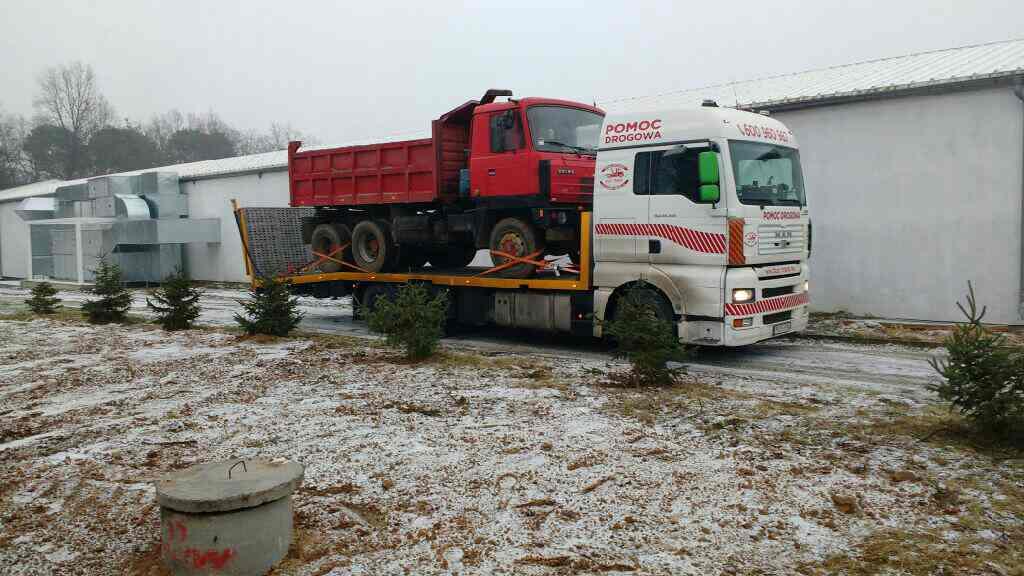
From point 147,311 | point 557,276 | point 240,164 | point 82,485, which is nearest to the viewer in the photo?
point 82,485

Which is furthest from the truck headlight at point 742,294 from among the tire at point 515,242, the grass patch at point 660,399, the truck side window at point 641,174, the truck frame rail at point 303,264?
the tire at point 515,242

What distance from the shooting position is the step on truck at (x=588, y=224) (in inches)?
357

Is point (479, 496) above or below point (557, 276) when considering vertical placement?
below

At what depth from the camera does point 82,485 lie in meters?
5.16

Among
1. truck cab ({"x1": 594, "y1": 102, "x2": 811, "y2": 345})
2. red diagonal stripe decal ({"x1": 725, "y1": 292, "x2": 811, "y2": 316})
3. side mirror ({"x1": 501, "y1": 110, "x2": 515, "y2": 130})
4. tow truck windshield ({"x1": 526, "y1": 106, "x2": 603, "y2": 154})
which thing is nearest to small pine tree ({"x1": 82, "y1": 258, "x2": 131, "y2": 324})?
side mirror ({"x1": 501, "y1": 110, "x2": 515, "y2": 130})

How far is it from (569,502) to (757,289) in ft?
17.3

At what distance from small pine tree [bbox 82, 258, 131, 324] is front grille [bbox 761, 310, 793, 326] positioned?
11486 millimetres

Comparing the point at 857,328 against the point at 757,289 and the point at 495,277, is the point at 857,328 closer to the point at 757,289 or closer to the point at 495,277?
the point at 757,289

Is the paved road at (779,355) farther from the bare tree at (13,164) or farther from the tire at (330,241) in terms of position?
the bare tree at (13,164)

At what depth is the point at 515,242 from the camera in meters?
11.1

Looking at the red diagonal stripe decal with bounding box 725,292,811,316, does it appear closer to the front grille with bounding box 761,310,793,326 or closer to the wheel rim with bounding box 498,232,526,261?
the front grille with bounding box 761,310,793,326

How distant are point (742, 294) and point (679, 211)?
1.23 metres

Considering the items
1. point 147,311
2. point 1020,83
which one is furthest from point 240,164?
point 1020,83

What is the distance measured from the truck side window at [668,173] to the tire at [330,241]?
20.3ft
